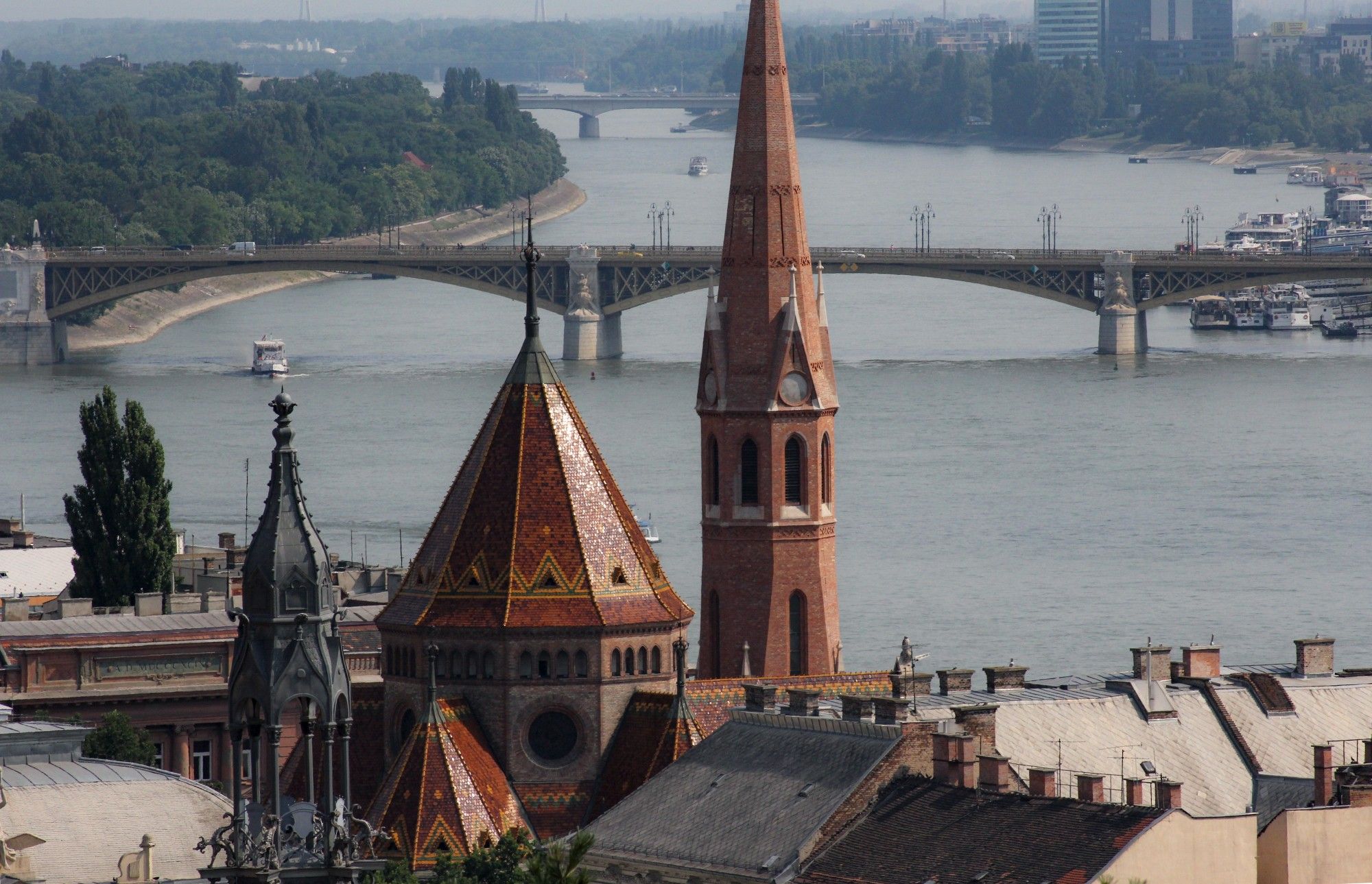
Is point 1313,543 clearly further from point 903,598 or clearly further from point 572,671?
point 572,671

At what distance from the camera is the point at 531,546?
43.4 m

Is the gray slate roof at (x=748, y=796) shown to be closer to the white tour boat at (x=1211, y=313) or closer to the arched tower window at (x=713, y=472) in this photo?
the arched tower window at (x=713, y=472)

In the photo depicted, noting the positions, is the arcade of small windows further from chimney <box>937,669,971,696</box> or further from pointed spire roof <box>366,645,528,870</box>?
chimney <box>937,669,971,696</box>

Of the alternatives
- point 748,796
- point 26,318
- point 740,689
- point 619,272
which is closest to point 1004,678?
point 740,689

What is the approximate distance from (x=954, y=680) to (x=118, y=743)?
10.6 m

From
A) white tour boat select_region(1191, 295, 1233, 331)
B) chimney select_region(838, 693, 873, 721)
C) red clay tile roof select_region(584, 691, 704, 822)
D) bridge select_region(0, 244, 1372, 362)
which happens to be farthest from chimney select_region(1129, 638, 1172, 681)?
white tour boat select_region(1191, 295, 1233, 331)

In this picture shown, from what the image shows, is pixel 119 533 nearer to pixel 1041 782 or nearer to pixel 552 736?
pixel 552 736

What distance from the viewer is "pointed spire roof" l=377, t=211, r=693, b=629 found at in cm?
4331

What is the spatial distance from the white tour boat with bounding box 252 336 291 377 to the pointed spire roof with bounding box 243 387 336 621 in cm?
10454

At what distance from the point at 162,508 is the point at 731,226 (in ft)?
56.5

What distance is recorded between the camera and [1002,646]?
66.6m

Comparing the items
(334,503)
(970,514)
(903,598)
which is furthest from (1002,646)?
(334,503)

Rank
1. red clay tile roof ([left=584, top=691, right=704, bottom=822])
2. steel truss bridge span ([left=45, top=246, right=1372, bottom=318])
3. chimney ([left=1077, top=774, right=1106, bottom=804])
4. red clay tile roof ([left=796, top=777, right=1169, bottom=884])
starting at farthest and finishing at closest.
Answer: steel truss bridge span ([left=45, top=246, right=1372, bottom=318]) < red clay tile roof ([left=584, top=691, right=704, bottom=822]) < chimney ([left=1077, top=774, right=1106, bottom=804]) < red clay tile roof ([left=796, top=777, right=1169, bottom=884])

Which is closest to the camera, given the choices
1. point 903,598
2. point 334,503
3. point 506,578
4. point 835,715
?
point 835,715
